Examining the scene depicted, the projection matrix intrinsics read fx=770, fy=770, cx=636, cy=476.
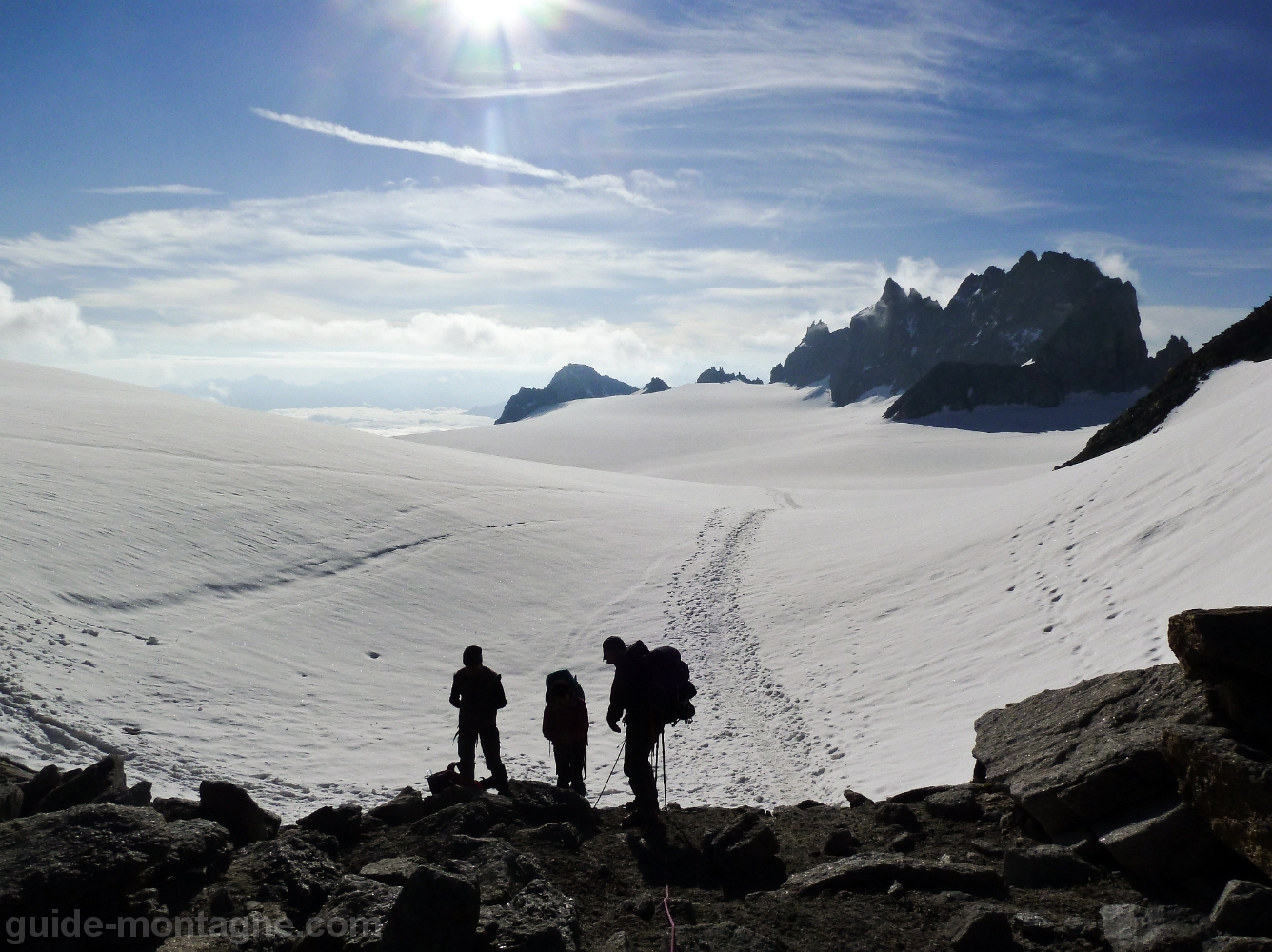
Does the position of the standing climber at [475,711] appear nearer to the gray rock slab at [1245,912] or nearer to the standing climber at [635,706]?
the standing climber at [635,706]

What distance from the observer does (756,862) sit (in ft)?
19.7

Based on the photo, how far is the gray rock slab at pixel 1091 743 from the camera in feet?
17.8

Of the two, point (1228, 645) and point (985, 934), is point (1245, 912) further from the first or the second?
point (1228, 645)

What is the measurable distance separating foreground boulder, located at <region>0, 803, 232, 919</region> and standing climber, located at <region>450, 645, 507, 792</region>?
3.66m

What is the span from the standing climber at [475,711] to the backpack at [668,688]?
1932 millimetres

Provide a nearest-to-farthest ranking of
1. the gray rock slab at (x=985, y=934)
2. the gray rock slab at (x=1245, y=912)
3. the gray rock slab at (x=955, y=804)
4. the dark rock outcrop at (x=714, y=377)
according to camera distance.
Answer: the gray rock slab at (x=1245, y=912) < the gray rock slab at (x=985, y=934) < the gray rock slab at (x=955, y=804) < the dark rock outcrop at (x=714, y=377)

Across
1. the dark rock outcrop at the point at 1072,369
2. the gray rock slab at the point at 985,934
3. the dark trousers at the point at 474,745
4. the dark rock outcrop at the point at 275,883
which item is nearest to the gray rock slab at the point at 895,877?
the gray rock slab at the point at 985,934

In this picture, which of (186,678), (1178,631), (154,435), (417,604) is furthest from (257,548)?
(1178,631)

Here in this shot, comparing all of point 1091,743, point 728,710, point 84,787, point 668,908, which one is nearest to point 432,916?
point 668,908

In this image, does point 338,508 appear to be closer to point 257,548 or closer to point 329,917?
point 257,548

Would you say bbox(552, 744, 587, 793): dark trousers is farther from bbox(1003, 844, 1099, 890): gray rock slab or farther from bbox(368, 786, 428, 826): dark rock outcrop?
bbox(1003, 844, 1099, 890): gray rock slab

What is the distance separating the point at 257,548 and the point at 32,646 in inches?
260

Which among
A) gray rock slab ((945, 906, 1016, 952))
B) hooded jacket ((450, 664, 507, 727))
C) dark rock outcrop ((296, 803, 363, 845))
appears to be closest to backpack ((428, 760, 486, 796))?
hooded jacket ((450, 664, 507, 727))

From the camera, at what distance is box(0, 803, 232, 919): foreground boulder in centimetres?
439
